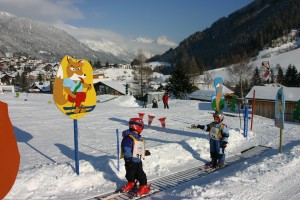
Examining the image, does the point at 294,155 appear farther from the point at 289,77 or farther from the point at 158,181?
the point at 289,77

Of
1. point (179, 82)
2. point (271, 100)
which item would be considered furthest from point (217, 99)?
point (179, 82)

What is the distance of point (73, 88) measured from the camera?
310 inches

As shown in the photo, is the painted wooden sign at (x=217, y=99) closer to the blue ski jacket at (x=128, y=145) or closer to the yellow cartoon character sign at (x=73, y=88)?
the yellow cartoon character sign at (x=73, y=88)

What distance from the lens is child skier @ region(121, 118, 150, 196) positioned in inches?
280

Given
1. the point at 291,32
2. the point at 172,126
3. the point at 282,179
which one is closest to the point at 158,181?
the point at 282,179

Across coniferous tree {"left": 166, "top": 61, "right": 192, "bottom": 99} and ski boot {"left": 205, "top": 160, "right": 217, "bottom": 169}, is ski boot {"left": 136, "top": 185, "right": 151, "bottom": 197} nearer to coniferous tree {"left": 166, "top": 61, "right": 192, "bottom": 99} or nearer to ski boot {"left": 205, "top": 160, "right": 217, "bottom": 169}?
ski boot {"left": 205, "top": 160, "right": 217, "bottom": 169}

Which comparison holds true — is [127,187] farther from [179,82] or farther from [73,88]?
[179,82]

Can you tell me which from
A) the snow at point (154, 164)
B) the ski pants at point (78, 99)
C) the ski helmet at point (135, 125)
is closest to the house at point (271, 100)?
the snow at point (154, 164)

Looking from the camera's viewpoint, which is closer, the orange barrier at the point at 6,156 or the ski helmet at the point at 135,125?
the orange barrier at the point at 6,156

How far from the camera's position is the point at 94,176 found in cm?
802

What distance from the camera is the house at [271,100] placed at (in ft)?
91.1

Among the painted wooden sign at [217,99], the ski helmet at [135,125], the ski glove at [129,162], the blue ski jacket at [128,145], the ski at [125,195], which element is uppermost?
the painted wooden sign at [217,99]

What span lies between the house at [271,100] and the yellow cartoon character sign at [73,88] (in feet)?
73.6

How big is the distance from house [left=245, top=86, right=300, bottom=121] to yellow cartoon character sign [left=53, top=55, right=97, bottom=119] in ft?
73.6
